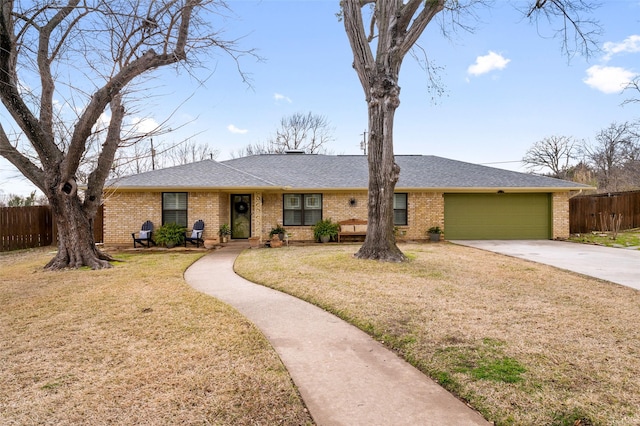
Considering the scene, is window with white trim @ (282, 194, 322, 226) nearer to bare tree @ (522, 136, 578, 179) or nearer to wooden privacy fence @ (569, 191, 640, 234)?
wooden privacy fence @ (569, 191, 640, 234)

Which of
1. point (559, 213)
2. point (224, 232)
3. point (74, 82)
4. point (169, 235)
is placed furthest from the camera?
point (559, 213)

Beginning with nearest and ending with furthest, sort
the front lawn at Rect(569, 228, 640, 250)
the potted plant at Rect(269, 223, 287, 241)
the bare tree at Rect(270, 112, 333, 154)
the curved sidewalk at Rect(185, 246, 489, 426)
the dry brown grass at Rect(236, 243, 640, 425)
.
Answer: the curved sidewalk at Rect(185, 246, 489, 426) < the dry brown grass at Rect(236, 243, 640, 425) < the front lawn at Rect(569, 228, 640, 250) < the potted plant at Rect(269, 223, 287, 241) < the bare tree at Rect(270, 112, 333, 154)

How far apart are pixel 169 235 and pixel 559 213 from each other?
52.1 feet

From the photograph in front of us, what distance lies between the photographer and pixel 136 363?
132 inches

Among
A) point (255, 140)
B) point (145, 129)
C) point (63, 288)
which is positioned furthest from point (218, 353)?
point (255, 140)

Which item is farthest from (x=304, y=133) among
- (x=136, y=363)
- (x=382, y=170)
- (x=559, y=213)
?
(x=136, y=363)

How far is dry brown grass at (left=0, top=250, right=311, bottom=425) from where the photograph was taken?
2.55m

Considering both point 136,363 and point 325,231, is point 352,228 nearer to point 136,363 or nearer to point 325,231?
point 325,231

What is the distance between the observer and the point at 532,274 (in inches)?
305

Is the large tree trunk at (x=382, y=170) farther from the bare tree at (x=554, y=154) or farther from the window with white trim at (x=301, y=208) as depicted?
the bare tree at (x=554, y=154)

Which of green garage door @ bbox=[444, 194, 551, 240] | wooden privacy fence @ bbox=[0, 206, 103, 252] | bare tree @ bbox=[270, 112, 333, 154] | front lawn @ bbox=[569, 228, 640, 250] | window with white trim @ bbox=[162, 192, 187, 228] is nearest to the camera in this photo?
wooden privacy fence @ bbox=[0, 206, 103, 252]

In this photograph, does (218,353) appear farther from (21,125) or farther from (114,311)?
(21,125)

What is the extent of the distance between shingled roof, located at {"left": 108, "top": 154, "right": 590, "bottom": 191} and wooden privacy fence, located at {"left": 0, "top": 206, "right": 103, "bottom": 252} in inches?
142

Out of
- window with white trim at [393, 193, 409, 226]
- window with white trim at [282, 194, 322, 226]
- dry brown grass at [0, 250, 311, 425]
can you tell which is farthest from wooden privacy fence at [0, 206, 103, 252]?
window with white trim at [393, 193, 409, 226]
